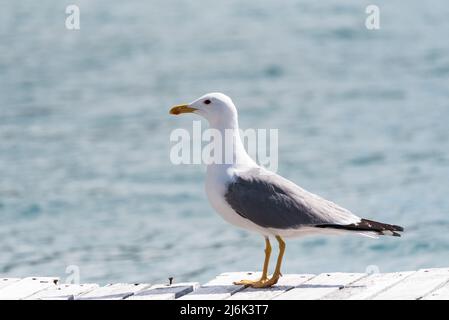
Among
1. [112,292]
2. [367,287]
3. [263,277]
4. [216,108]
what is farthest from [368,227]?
[112,292]

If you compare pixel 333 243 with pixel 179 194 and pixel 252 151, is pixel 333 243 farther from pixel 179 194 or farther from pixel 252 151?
pixel 252 151

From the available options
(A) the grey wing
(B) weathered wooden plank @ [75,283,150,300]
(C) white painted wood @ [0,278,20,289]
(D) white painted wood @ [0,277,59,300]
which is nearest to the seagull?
(A) the grey wing

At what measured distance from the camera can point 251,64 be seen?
57.6 ft

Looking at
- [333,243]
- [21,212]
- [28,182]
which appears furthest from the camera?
[28,182]

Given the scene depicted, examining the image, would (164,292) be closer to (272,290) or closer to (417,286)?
(272,290)

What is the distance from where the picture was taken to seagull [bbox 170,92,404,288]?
5.38 metres

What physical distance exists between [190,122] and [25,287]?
8149 mm

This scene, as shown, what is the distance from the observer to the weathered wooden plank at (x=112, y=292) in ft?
17.6

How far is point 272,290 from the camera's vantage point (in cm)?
542

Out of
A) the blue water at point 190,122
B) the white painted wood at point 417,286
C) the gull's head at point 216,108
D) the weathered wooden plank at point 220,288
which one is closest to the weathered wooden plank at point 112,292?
the weathered wooden plank at point 220,288

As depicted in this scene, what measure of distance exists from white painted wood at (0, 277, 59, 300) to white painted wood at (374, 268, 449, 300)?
1495mm

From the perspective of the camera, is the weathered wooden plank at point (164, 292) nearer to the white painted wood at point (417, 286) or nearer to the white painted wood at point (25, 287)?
the white painted wood at point (25, 287)

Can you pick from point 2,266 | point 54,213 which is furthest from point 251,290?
point 54,213
